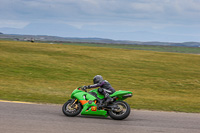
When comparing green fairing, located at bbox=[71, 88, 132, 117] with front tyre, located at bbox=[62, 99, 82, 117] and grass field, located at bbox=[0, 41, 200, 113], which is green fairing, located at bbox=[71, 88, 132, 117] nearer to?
front tyre, located at bbox=[62, 99, 82, 117]

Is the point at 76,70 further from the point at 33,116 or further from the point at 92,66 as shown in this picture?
the point at 33,116

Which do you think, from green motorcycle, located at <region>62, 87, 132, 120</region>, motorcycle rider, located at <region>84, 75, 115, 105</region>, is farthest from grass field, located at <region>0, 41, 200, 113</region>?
motorcycle rider, located at <region>84, 75, 115, 105</region>

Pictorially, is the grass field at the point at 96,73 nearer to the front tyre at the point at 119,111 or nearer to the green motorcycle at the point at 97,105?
the green motorcycle at the point at 97,105

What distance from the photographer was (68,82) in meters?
23.8

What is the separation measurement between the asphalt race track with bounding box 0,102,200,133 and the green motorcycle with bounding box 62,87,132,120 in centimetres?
21

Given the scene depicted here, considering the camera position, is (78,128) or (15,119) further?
(15,119)

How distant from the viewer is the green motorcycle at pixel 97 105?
10398 mm

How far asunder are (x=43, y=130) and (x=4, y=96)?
7.49 meters

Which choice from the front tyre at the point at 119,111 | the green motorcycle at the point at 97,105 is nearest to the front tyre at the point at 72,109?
the green motorcycle at the point at 97,105

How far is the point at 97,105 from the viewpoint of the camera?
421 inches

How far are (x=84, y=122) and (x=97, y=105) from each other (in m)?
1.09

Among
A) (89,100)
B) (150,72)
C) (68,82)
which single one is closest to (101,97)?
(89,100)

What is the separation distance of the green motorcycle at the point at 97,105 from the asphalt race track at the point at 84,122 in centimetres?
21

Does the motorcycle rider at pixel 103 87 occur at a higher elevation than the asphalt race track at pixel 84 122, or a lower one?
higher
